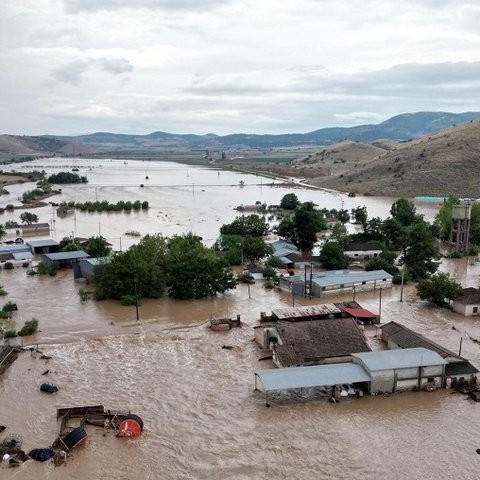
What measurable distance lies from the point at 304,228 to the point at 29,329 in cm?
2046

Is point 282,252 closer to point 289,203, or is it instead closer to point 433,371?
point 433,371

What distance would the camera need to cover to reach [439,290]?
25.3 metres

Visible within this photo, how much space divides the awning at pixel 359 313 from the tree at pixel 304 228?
45.8 feet

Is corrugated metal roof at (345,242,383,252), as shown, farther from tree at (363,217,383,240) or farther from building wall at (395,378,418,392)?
building wall at (395,378,418,392)

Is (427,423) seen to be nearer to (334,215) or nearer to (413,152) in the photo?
(334,215)

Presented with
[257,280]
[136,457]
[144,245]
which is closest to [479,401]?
[136,457]

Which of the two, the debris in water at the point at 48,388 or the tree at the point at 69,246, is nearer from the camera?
the debris in water at the point at 48,388

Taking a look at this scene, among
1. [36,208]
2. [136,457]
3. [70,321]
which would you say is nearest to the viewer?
[136,457]

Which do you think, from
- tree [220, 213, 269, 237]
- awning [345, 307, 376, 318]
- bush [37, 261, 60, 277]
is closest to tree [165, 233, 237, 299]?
awning [345, 307, 376, 318]

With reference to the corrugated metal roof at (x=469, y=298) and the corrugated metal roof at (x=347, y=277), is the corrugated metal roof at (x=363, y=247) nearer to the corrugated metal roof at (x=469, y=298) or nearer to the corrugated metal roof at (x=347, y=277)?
the corrugated metal roof at (x=347, y=277)

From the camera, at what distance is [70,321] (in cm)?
2423

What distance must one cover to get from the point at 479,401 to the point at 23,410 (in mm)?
13751

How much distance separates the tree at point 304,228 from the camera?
37.4 meters

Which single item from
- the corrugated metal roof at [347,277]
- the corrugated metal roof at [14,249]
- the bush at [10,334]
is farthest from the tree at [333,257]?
the corrugated metal roof at [14,249]
